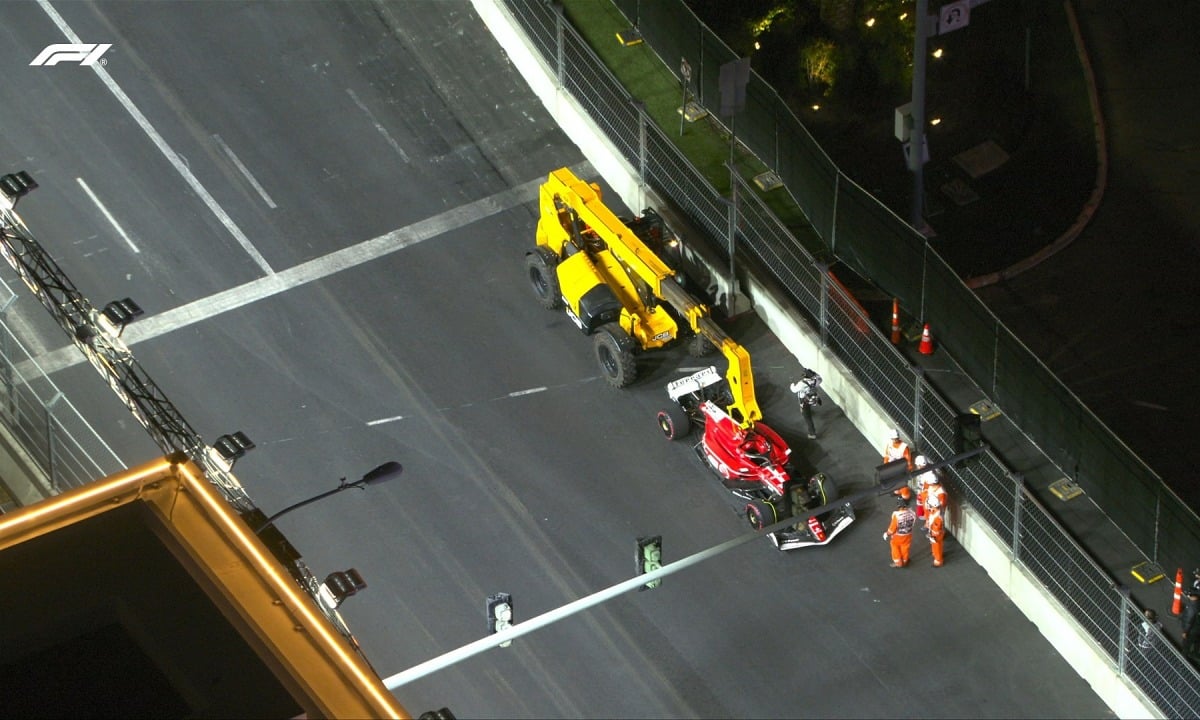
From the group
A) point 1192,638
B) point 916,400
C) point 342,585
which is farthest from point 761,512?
point 342,585

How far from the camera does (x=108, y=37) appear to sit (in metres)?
43.4

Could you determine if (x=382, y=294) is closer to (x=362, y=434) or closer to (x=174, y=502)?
(x=362, y=434)

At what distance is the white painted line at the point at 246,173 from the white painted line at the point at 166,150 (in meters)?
0.75

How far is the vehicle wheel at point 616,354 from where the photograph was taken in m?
37.1

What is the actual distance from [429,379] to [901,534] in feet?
27.9

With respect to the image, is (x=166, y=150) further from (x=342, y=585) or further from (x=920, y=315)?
(x=342, y=585)

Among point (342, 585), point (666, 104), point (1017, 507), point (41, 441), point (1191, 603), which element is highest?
point (666, 104)

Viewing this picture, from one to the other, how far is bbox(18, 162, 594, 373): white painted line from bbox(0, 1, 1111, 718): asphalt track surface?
0.06 metres

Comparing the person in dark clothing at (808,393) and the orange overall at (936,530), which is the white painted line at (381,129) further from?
the orange overall at (936,530)

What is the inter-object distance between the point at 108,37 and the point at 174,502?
25386 mm

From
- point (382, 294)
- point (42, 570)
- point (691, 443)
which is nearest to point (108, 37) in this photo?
point (382, 294)

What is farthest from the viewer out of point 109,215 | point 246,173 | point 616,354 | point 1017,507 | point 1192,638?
point 246,173

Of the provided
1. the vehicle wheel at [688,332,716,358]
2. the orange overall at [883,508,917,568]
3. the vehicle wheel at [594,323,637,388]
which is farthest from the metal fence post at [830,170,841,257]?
the orange overall at [883,508,917,568]

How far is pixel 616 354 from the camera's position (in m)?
37.2
